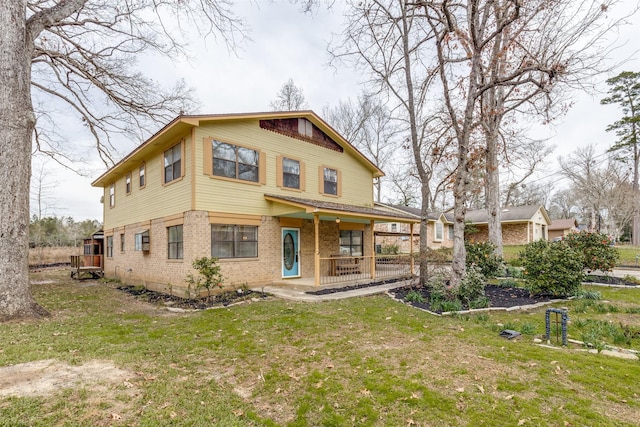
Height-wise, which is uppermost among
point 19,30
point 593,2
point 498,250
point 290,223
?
point 593,2

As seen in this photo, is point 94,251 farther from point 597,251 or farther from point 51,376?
point 597,251

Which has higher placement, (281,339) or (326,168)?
(326,168)

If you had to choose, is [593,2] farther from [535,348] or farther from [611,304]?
[535,348]

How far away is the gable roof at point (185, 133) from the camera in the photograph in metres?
9.91

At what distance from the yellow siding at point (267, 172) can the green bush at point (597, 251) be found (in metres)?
9.19

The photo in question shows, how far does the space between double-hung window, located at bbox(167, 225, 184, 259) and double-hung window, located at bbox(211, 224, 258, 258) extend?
1.26 meters

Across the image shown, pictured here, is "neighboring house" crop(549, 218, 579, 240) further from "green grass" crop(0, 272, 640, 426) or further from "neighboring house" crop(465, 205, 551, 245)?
"green grass" crop(0, 272, 640, 426)

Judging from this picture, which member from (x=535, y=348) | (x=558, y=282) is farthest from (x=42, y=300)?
(x=558, y=282)

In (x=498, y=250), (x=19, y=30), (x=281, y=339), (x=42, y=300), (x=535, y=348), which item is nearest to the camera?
(x=535, y=348)

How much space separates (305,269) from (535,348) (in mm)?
9185

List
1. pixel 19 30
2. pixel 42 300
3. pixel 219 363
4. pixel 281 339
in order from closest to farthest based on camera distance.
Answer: pixel 219 363 < pixel 281 339 < pixel 19 30 < pixel 42 300

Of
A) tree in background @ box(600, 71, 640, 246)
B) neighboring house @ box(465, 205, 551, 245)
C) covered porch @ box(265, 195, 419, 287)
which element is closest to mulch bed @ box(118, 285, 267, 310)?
covered porch @ box(265, 195, 419, 287)

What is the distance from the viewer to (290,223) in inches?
496

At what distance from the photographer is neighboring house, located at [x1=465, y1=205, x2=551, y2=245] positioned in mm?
29517
